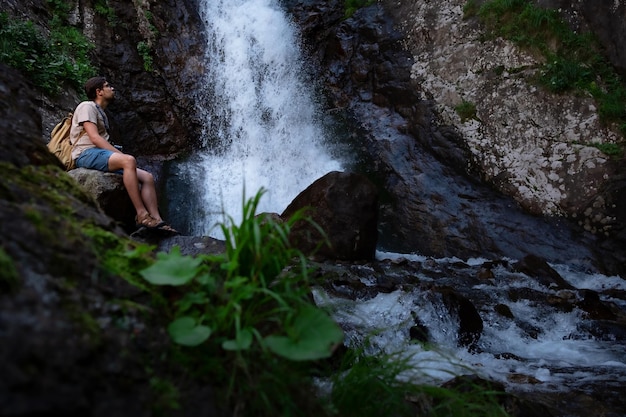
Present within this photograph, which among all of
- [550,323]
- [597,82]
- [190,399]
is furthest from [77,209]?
[597,82]

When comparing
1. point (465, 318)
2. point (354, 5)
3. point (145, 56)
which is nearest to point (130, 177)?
point (465, 318)

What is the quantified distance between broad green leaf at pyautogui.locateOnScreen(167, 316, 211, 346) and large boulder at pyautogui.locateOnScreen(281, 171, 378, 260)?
17.7 feet

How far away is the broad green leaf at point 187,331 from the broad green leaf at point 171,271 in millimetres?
128

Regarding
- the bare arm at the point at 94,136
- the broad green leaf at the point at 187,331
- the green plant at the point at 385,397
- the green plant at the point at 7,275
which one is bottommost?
the green plant at the point at 385,397

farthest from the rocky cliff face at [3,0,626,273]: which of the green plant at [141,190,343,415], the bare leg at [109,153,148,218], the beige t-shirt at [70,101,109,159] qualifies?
the green plant at [141,190,343,415]

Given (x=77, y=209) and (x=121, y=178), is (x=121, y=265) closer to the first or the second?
(x=77, y=209)

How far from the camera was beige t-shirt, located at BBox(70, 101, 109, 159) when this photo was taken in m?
4.64

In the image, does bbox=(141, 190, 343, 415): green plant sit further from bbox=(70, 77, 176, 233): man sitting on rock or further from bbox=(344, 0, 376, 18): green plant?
bbox=(344, 0, 376, 18): green plant

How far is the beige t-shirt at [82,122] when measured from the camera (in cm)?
464

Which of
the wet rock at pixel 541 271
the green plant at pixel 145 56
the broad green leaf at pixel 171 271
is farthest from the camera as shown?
the green plant at pixel 145 56

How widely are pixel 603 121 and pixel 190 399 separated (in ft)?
28.6

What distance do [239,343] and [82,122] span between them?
13.9 ft

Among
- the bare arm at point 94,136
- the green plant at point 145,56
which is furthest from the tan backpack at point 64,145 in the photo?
the green plant at point 145,56

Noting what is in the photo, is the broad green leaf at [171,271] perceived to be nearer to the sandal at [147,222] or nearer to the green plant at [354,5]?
the sandal at [147,222]
